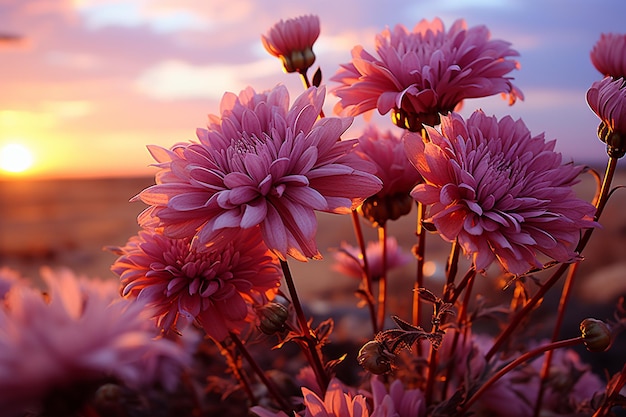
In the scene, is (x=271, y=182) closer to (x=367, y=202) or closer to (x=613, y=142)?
(x=367, y=202)

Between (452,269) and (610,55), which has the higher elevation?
(610,55)

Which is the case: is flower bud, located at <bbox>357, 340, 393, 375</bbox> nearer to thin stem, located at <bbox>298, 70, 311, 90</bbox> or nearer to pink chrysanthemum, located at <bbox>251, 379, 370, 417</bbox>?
pink chrysanthemum, located at <bbox>251, 379, 370, 417</bbox>

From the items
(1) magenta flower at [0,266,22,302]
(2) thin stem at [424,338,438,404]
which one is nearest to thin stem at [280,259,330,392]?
(2) thin stem at [424,338,438,404]

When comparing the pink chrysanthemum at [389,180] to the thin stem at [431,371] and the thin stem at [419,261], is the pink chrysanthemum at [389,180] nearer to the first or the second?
the thin stem at [419,261]

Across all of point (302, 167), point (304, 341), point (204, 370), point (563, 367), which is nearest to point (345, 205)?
point (302, 167)

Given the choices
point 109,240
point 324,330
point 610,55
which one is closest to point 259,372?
point 324,330
